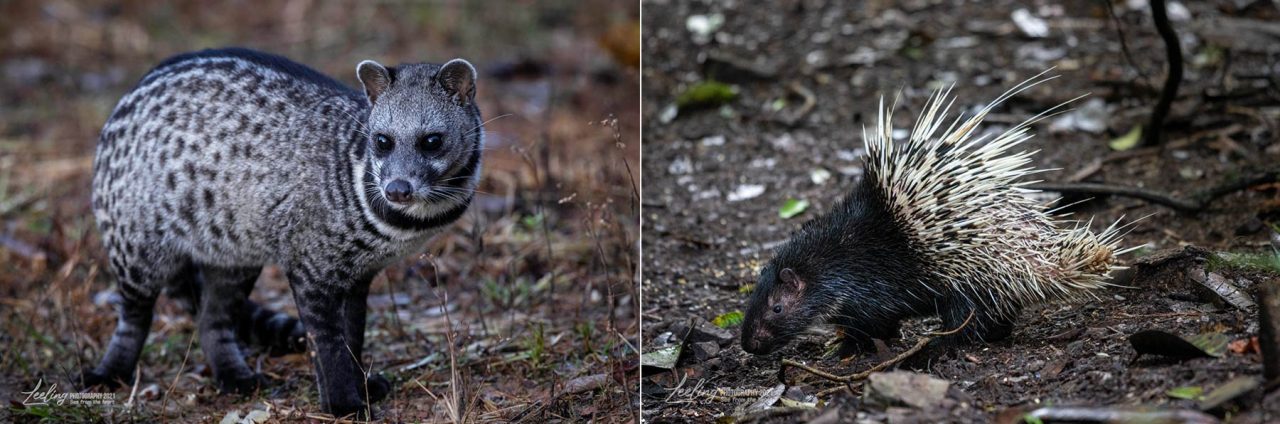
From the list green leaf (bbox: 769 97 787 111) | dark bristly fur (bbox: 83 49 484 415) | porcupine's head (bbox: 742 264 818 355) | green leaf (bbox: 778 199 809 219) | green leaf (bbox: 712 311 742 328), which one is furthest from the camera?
green leaf (bbox: 769 97 787 111)

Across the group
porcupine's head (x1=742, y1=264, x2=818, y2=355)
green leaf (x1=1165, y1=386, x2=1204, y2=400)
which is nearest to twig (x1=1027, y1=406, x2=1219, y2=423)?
green leaf (x1=1165, y1=386, x2=1204, y2=400)

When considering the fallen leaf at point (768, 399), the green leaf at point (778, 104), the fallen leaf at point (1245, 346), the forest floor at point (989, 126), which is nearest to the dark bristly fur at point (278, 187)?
A: the forest floor at point (989, 126)

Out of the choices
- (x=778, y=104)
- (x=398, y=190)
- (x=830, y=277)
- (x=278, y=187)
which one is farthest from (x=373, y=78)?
(x=778, y=104)

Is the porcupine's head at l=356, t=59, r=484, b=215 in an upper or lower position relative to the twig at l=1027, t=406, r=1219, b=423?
upper

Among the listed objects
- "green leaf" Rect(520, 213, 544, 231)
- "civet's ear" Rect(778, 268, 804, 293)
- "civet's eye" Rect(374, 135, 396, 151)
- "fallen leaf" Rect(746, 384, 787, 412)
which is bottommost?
"green leaf" Rect(520, 213, 544, 231)

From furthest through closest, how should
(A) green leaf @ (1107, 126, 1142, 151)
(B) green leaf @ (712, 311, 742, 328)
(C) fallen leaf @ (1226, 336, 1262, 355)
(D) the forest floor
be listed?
(A) green leaf @ (1107, 126, 1142, 151)
(B) green leaf @ (712, 311, 742, 328)
(D) the forest floor
(C) fallen leaf @ (1226, 336, 1262, 355)

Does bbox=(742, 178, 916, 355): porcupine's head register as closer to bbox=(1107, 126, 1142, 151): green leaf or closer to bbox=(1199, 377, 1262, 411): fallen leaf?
bbox=(1199, 377, 1262, 411): fallen leaf

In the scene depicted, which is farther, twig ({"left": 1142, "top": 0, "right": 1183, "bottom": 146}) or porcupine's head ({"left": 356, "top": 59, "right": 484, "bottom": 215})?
twig ({"left": 1142, "top": 0, "right": 1183, "bottom": 146})

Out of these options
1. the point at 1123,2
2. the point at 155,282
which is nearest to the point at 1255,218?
the point at 1123,2
